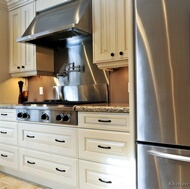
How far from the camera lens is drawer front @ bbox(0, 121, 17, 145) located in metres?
2.47

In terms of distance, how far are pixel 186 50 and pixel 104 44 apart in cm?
120

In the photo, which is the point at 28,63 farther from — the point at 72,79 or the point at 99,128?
the point at 99,128

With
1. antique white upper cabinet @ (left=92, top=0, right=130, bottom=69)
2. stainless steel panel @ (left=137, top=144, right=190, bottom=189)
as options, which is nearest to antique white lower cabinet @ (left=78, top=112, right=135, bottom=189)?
stainless steel panel @ (left=137, top=144, right=190, bottom=189)

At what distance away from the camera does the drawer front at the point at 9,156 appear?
2476 mm

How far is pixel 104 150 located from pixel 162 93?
32.4 inches

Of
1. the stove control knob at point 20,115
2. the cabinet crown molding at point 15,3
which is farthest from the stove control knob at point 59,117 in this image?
the cabinet crown molding at point 15,3

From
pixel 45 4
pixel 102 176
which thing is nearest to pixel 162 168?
pixel 102 176

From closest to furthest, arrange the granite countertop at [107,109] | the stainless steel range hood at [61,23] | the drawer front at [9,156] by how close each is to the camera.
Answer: the granite countertop at [107,109], the stainless steel range hood at [61,23], the drawer front at [9,156]

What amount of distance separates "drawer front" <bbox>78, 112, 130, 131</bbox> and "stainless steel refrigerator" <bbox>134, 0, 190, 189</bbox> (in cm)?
36

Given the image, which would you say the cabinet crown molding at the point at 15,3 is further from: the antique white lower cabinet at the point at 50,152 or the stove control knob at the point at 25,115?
the antique white lower cabinet at the point at 50,152

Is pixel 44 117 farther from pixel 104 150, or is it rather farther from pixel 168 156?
pixel 168 156

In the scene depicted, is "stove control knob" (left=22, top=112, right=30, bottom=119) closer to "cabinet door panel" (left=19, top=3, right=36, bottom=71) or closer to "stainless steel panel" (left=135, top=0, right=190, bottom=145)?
"cabinet door panel" (left=19, top=3, right=36, bottom=71)

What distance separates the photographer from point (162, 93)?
1.22 m

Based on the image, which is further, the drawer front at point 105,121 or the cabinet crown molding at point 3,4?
the cabinet crown molding at point 3,4
